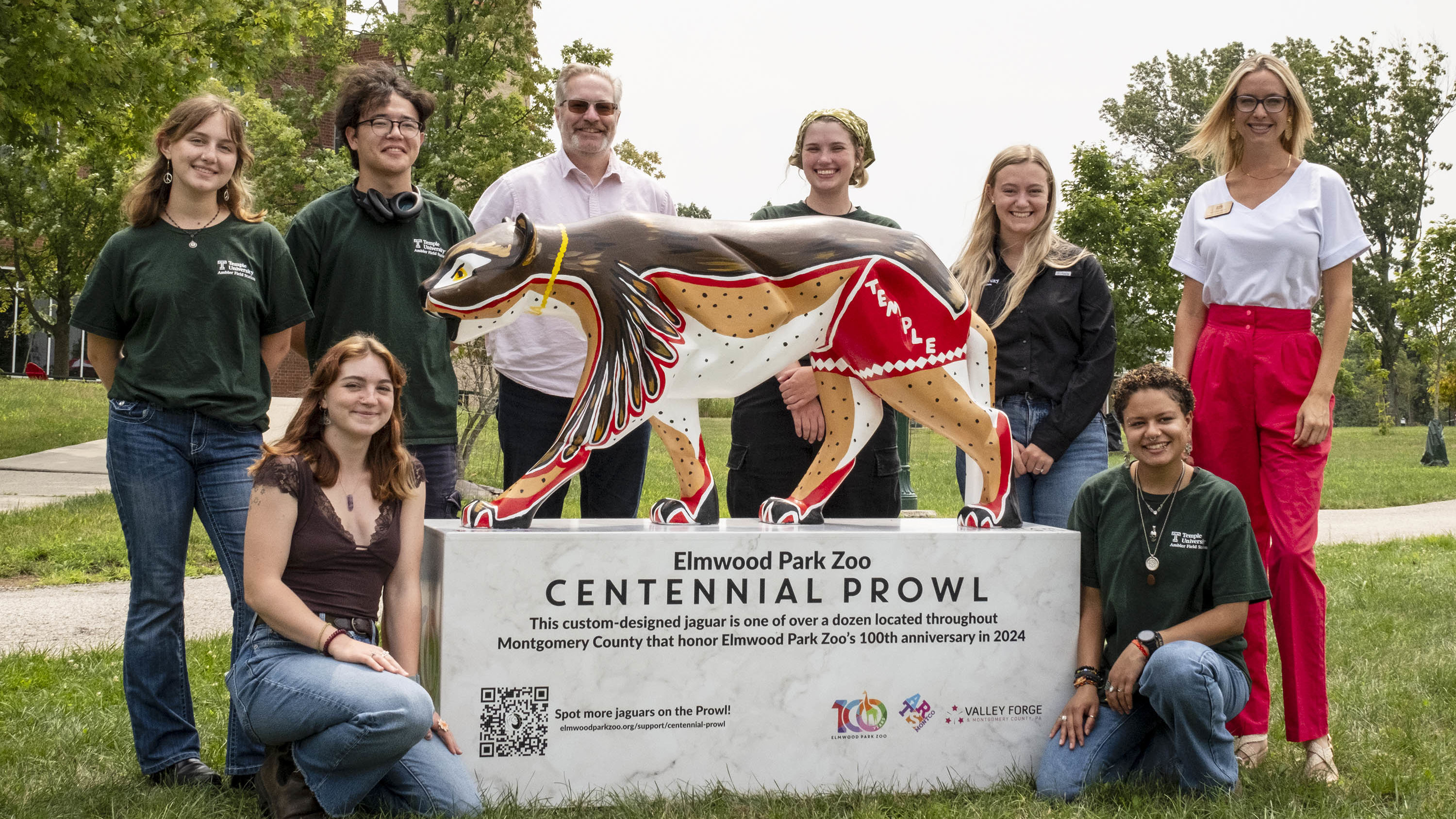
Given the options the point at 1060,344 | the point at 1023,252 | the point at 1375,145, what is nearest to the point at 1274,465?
the point at 1060,344

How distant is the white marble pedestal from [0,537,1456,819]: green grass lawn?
111 millimetres

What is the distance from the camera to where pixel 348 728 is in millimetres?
2816

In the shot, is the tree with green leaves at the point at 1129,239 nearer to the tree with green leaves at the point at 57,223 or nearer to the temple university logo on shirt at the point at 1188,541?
the tree with green leaves at the point at 57,223

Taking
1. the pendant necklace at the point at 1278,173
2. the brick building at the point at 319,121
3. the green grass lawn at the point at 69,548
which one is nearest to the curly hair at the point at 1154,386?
the pendant necklace at the point at 1278,173

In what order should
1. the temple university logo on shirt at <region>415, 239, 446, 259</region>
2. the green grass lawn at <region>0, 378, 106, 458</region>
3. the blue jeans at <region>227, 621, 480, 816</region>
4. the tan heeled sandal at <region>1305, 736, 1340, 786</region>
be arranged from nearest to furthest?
the blue jeans at <region>227, 621, 480, 816</region> → the tan heeled sandal at <region>1305, 736, 1340, 786</region> → the temple university logo on shirt at <region>415, 239, 446, 259</region> → the green grass lawn at <region>0, 378, 106, 458</region>

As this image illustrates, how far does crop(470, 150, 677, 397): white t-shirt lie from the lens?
160 inches

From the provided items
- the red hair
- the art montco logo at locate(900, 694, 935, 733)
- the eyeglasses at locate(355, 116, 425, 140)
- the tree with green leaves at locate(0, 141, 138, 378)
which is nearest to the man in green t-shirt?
the eyeglasses at locate(355, 116, 425, 140)

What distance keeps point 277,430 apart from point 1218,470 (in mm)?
13673

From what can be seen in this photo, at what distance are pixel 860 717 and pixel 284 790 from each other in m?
1.59

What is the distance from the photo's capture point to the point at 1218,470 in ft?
12.3

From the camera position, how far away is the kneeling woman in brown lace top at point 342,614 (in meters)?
2.86

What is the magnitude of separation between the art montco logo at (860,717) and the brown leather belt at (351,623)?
1.34 metres

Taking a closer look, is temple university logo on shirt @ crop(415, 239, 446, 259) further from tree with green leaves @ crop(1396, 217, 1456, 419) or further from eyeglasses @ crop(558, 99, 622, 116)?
tree with green leaves @ crop(1396, 217, 1456, 419)

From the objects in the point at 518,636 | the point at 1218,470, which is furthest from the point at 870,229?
the point at 518,636
